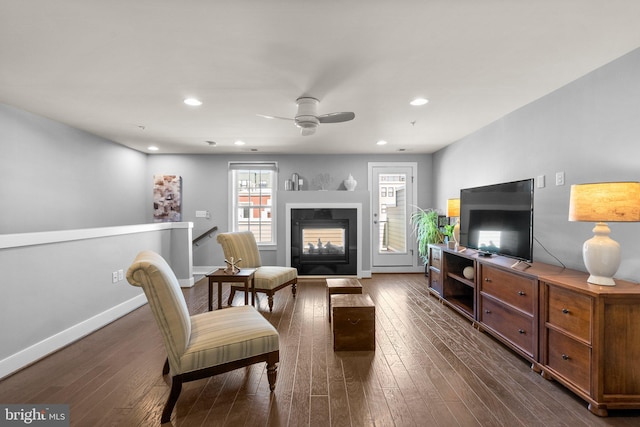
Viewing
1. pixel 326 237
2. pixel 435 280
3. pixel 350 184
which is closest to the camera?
pixel 435 280

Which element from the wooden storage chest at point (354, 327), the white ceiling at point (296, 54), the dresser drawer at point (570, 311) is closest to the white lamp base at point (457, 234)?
the white ceiling at point (296, 54)

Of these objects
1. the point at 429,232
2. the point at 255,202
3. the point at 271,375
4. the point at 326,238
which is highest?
the point at 255,202

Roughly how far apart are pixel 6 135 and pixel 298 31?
350 centimetres

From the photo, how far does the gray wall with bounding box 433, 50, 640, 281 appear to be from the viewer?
225 centimetres

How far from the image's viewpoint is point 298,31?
199 centimetres

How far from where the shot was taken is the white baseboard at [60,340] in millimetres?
2359

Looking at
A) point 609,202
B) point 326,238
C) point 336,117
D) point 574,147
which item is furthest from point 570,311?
point 326,238

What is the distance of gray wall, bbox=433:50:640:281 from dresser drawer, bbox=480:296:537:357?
704 mm

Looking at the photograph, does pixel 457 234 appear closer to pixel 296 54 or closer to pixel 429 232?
pixel 429 232

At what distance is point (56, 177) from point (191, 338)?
342cm

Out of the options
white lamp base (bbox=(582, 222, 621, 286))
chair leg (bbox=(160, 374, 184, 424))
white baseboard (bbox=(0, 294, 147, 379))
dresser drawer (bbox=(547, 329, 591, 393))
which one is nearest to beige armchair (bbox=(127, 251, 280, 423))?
chair leg (bbox=(160, 374, 184, 424))

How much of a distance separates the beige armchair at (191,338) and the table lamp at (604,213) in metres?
2.19

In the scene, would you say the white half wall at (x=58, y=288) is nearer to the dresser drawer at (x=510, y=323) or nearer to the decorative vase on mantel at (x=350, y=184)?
the decorative vase on mantel at (x=350, y=184)

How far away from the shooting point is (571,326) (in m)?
2.06
